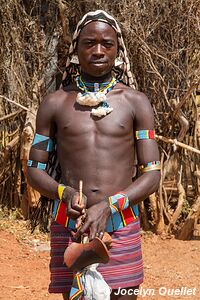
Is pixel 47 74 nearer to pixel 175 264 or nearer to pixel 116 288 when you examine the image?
pixel 175 264

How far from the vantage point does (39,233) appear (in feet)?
21.1

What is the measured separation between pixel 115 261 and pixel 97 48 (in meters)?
1.02

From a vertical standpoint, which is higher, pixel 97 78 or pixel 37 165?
pixel 97 78

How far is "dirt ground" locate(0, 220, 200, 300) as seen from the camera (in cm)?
487

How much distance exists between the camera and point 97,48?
2729 mm

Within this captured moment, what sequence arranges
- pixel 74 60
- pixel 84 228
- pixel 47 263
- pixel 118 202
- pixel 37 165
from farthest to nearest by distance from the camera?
pixel 47 263 < pixel 74 60 < pixel 37 165 < pixel 118 202 < pixel 84 228

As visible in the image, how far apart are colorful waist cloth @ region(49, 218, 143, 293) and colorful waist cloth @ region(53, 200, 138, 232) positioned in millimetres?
26

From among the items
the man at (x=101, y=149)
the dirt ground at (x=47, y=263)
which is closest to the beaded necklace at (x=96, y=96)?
the man at (x=101, y=149)

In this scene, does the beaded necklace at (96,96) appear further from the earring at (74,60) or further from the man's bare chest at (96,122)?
the earring at (74,60)

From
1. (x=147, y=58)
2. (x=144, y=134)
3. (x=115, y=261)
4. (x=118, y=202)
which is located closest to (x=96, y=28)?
(x=144, y=134)

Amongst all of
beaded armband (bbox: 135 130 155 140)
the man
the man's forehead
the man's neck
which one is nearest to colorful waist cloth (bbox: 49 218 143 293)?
the man

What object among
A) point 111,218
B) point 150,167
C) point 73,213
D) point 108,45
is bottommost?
point 111,218

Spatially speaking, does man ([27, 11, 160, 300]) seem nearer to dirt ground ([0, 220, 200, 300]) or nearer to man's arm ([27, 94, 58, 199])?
man's arm ([27, 94, 58, 199])

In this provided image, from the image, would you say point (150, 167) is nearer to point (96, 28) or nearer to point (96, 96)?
point (96, 96)
